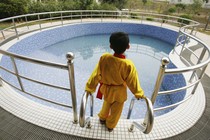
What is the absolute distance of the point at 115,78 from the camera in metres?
1.32

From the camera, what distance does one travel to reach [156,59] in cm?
540

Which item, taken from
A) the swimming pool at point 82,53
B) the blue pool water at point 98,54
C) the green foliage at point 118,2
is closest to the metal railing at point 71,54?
the swimming pool at point 82,53

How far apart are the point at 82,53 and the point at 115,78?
4.52 meters

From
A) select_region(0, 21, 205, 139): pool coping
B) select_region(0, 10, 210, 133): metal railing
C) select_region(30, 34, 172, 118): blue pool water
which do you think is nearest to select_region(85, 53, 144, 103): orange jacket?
select_region(0, 10, 210, 133): metal railing

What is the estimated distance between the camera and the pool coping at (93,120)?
1.65m

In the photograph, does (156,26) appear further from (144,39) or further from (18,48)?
(18,48)

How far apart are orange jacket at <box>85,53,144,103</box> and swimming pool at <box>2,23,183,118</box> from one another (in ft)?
5.78

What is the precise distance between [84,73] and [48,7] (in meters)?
6.45

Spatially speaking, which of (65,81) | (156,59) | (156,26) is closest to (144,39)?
(156,26)

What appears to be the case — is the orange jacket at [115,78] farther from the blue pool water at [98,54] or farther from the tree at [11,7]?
the tree at [11,7]

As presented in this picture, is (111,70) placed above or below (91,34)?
above

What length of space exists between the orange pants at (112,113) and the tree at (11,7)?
8.41 metres

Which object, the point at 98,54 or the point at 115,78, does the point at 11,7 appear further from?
the point at 115,78

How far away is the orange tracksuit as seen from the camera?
1.28 metres
